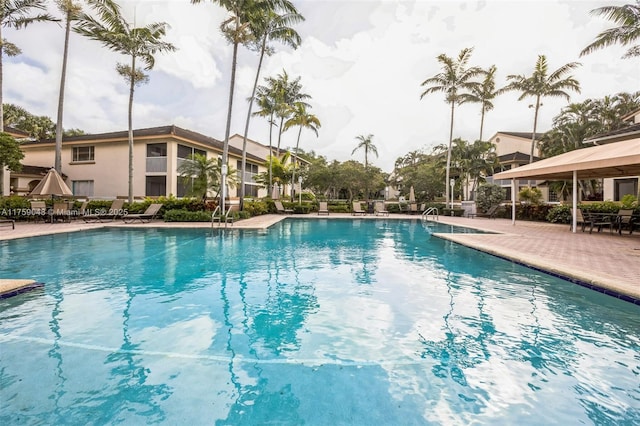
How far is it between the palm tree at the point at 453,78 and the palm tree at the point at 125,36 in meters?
18.9

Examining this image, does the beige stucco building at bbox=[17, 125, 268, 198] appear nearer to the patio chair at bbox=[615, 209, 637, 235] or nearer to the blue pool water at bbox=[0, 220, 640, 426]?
the blue pool water at bbox=[0, 220, 640, 426]

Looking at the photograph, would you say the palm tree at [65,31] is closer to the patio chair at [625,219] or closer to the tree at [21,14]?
the tree at [21,14]

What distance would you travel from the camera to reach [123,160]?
22.8 m

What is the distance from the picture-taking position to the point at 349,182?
3312 centimetres

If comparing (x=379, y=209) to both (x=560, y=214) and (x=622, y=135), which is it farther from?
(x=622, y=135)

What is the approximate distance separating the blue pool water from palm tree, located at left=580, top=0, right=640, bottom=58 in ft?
49.4

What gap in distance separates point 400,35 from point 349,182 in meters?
15.8

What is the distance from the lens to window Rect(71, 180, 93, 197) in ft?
78.0

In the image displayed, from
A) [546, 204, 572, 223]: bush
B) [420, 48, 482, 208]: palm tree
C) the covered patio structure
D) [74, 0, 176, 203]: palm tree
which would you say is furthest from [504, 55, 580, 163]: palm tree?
[74, 0, 176, 203]: palm tree

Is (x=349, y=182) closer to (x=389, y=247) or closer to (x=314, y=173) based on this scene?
(x=314, y=173)

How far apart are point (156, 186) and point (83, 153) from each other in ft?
21.5

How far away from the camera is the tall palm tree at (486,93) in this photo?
1082 inches

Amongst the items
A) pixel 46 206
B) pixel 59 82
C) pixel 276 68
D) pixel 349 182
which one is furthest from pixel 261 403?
pixel 349 182

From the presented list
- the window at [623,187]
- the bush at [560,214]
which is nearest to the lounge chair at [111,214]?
the bush at [560,214]
